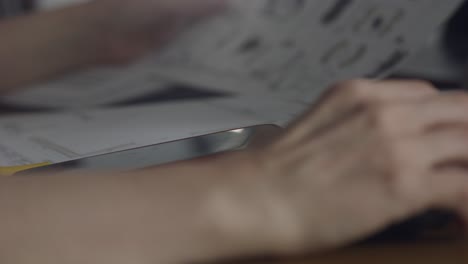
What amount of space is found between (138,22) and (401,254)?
0.65 m

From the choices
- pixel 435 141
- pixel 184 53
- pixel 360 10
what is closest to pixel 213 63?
pixel 184 53

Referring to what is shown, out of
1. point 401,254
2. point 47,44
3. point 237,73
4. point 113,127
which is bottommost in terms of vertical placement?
point 401,254

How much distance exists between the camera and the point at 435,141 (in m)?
0.28

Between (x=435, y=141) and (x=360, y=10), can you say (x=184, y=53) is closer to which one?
(x=360, y=10)

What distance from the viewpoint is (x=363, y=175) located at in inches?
10.7

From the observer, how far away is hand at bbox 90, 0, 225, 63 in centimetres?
83

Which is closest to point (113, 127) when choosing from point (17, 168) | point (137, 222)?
point (17, 168)

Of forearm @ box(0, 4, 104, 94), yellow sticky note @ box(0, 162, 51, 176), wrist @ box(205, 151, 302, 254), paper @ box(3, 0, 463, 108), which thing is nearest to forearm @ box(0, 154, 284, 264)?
wrist @ box(205, 151, 302, 254)

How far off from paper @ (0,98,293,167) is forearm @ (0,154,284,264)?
136mm

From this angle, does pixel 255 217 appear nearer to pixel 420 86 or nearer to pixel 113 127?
pixel 420 86

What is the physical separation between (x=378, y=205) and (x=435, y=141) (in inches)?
1.8

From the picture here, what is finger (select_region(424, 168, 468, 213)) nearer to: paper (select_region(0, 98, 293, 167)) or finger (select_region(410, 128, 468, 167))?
finger (select_region(410, 128, 468, 167))

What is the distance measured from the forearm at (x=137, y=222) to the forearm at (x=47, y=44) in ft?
1.76

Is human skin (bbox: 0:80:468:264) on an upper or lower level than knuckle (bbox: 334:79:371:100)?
lower
